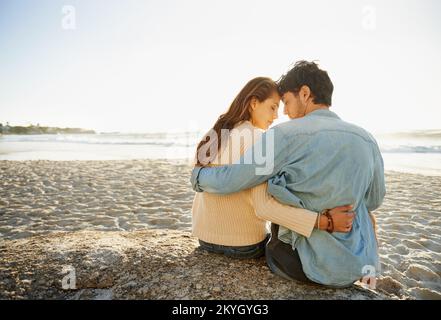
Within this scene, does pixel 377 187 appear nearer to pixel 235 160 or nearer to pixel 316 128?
pixel 316 128

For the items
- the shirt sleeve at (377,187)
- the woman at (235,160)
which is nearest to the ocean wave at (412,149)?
the shirt sleeve at (377,187)

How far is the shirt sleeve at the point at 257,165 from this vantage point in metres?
1.90

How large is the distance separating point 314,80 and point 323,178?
67 cm

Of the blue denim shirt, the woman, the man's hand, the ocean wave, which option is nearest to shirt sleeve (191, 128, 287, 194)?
the blue denim shirt

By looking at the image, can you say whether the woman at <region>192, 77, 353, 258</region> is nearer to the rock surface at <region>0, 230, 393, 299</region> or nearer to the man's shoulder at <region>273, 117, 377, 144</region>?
the rock surface at <region>0, 230, 393, 299</region>

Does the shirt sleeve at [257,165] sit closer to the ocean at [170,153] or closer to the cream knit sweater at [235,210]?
the cream knit sweater at [235,210]

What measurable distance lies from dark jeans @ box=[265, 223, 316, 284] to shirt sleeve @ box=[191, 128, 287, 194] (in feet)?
1.38

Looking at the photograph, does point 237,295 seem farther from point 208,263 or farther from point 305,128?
point 305,128

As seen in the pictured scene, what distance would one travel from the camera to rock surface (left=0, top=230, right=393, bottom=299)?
6.93 ft

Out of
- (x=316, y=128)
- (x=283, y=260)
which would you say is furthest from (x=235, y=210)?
(x=316, y=128)

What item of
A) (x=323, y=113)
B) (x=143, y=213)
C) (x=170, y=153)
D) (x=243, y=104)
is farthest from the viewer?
(x=170, y=153)

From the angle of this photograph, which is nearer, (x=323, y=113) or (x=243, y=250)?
(x=323, y=113)

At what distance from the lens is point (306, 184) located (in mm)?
1914

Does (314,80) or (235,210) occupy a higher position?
(314,80)
